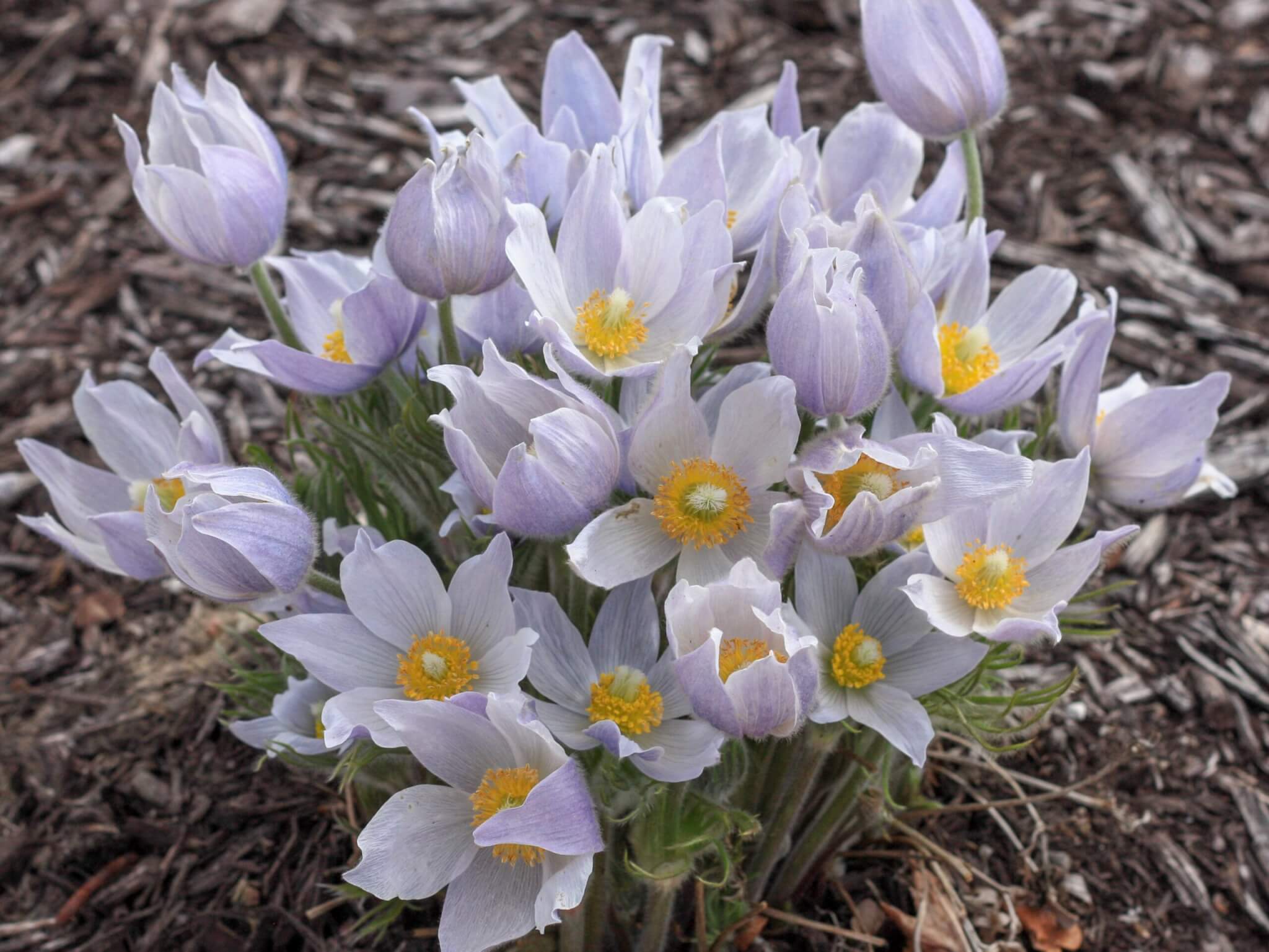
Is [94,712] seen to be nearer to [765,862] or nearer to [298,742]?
[298,742]

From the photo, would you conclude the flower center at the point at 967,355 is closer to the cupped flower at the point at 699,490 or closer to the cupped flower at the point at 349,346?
the cupped flower at the point at 699,490

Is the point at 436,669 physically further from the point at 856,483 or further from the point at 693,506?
the point at 856,483

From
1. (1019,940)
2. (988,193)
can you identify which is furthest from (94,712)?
(988,193)

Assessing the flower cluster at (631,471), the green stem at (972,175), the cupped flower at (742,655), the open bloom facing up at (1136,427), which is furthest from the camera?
the green stem at (972,175)

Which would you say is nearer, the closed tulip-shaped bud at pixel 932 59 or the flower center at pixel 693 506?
the flower center at pixel 693 506

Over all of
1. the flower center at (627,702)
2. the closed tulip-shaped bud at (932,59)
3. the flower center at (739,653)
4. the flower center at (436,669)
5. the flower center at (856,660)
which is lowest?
the flower center at (856,660)

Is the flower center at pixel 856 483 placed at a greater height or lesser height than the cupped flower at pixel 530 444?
lesser

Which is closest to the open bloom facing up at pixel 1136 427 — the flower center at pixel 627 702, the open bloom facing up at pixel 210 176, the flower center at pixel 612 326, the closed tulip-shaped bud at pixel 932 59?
the closed tulip-shaped bud at pixel 932 59

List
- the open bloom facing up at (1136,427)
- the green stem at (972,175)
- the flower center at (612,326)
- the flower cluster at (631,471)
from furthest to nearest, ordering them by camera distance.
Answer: the green stem at (972,175)
the open bloom facing up at (1136,427)
the flower center at (612,326)
the flower cluster at (631,471)
